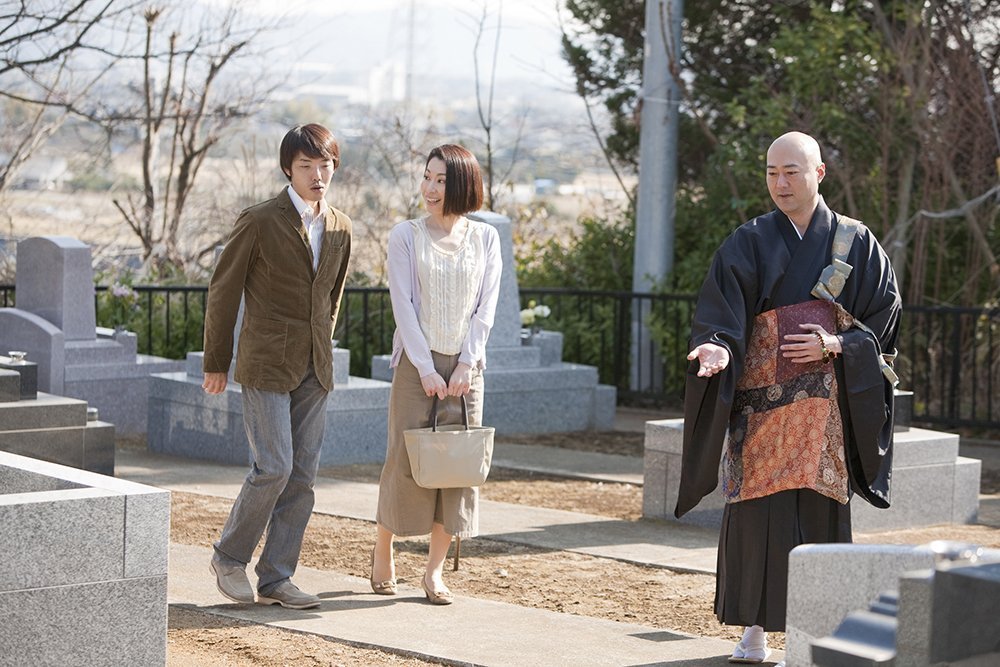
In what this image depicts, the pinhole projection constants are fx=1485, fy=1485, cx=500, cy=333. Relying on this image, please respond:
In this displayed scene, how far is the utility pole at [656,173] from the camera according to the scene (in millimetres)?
13914

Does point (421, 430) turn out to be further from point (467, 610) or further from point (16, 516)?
point (16, 516)

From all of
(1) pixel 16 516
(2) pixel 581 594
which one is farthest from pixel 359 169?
(1) pixel 16 516

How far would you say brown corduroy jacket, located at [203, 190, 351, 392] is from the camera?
5.75 meters

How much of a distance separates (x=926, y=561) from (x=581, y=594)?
9.95ft

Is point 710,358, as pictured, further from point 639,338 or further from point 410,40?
point 410,40

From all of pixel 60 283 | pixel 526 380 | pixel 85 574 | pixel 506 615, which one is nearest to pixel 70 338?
pixel 60 283

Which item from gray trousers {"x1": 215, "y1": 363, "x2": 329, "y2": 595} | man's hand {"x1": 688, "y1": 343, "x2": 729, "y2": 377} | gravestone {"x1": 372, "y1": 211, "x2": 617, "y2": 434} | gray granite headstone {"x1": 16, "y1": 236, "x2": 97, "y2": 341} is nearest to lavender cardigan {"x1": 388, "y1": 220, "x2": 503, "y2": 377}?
gray trousers {"x1": 215, "y1": 363, "x2": 329, "y2": 595}

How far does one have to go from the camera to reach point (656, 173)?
550 inches

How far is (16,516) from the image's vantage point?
4.24 meters

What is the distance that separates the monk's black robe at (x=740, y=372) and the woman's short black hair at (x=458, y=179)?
1236 mm

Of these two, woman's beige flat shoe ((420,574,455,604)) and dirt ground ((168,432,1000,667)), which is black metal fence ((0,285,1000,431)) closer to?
dirt ground ((168,432,1000,667))

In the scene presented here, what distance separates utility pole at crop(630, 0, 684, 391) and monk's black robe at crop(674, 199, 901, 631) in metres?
8.61

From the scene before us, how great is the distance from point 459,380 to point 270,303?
0.81 metres

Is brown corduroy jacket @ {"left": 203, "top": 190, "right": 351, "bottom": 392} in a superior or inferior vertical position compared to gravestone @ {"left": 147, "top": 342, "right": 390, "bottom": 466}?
superior
